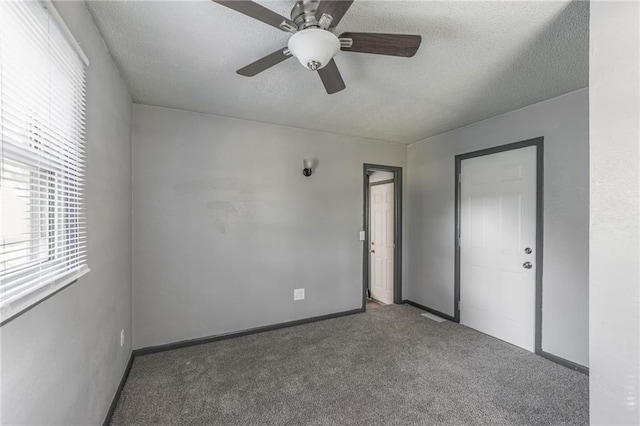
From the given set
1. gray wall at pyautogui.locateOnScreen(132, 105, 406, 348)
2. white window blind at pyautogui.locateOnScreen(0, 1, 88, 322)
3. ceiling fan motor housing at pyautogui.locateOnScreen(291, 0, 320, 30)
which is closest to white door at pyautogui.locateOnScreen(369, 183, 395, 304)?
gray wall at pyautogui.locateOnScreen(132, 105, 406, 348)

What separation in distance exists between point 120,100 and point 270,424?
266 centimetres

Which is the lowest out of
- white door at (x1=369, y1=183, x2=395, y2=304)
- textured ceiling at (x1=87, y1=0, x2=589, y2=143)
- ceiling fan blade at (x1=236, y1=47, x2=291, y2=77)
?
white door at (x1=369, y1=183, x2=395, y2=304)

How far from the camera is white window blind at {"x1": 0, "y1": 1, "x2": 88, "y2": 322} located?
2.89 ft

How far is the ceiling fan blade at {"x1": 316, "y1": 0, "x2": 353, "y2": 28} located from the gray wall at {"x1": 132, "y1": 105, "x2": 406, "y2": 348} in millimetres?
2111

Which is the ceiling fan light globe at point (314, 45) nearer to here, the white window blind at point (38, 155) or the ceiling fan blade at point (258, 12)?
the ceiling fan blade at point (258, 12)

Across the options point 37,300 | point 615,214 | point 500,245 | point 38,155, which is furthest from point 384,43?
point 500,245

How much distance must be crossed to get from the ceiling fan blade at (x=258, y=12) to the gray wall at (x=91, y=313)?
757 millimetres

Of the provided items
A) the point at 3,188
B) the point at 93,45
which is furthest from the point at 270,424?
the point at 93,45

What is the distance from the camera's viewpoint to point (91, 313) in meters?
1.60

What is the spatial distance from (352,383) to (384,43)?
2409mm

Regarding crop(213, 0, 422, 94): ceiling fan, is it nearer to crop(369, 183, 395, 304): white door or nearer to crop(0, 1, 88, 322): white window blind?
crop(0, 1, 88, 322): white window blind

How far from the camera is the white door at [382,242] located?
14.7 ft

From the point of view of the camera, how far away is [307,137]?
3.66 meters

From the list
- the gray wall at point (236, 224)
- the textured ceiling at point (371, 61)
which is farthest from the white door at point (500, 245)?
the gray wall at point (236, 224)
